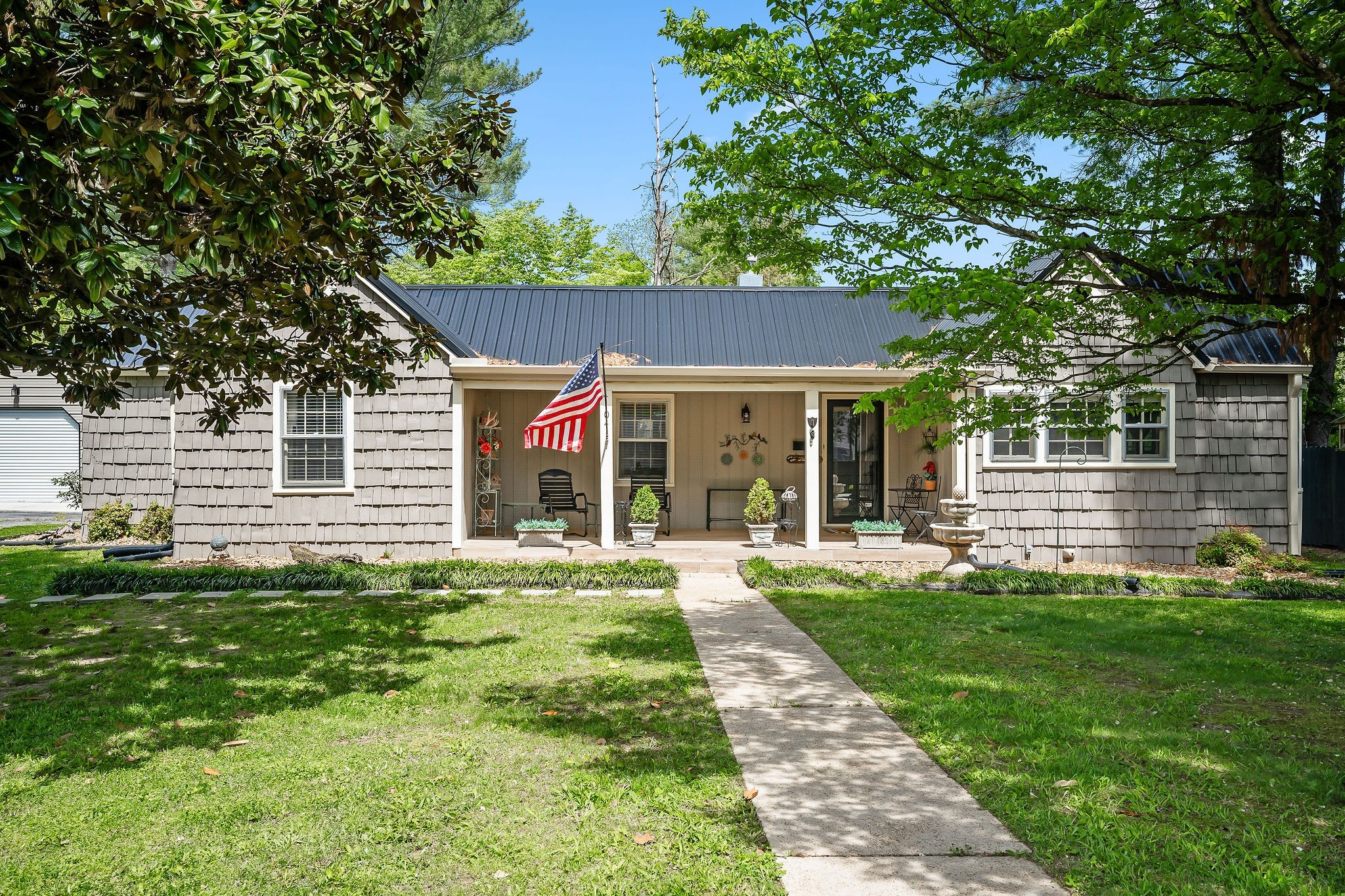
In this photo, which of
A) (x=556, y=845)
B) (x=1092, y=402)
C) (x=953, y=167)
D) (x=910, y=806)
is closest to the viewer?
(x=556, y=845)

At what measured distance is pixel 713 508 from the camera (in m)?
14.3

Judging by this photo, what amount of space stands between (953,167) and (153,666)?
7449mm

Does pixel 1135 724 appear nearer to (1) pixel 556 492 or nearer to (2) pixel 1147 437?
(2) pixel 1147 437

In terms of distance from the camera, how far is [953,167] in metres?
7.11

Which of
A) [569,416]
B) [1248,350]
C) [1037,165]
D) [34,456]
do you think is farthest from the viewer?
[34,456]

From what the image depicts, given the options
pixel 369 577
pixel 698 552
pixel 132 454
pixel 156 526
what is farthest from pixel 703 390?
pixel 132 454

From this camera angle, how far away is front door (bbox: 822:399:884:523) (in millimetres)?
13914

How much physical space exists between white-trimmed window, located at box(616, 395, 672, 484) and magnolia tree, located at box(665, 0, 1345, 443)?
19.3 ft

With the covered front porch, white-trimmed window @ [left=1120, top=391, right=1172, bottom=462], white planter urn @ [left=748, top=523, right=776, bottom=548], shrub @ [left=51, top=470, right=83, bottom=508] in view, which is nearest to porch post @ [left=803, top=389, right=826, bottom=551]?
the covered front porch

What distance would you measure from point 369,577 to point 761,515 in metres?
5.46

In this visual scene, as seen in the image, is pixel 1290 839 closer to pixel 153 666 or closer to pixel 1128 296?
pixel 1128 296

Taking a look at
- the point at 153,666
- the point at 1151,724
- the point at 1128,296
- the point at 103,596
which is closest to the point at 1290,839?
the point at 1151,724

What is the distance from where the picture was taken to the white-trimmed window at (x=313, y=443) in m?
11.5

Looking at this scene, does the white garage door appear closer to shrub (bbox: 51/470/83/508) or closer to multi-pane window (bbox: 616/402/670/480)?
shrub (bbox: 51/470/83/508)
